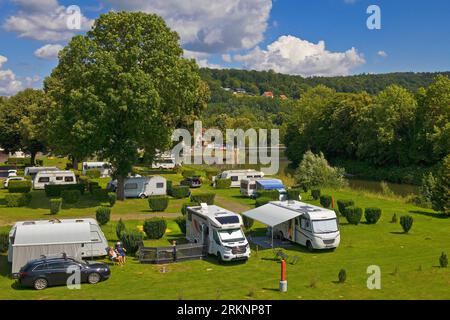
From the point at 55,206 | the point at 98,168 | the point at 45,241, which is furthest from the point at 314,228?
the point at 98,168

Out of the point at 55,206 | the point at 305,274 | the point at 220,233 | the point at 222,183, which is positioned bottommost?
the point at 305,274

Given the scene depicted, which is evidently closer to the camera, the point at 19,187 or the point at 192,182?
the point at 19,187

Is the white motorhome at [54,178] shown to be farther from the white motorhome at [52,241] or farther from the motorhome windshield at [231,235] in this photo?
the motorhome windshield at [231,235]

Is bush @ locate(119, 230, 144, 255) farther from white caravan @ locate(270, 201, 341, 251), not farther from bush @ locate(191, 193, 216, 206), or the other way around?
bush @ locate(191, 193, 216, 206)

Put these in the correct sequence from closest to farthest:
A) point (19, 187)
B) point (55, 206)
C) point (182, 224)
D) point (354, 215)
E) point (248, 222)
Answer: point (182, 224), point (248, 222), point (354, 215), point (55, 206), point (19, 187)

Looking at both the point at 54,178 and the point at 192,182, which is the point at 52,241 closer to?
the point at 54,178

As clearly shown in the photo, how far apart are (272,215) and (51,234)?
11593 millimetres

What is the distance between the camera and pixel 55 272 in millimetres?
18578

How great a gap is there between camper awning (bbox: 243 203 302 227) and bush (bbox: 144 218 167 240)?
16.5 ft

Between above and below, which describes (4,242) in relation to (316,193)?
below

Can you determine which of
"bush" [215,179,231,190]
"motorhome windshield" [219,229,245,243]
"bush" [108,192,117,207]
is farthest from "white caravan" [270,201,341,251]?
"bush" [215,179,231,190]

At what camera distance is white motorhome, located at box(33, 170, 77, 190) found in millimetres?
48219

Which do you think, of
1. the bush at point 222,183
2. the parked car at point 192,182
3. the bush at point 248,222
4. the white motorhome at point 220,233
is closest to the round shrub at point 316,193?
the bush at point 222,183
